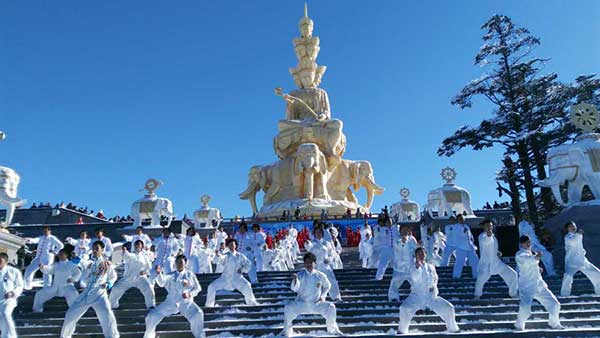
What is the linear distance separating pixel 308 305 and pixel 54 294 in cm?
419

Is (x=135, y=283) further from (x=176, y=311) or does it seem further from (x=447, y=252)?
(x=447, y=252)

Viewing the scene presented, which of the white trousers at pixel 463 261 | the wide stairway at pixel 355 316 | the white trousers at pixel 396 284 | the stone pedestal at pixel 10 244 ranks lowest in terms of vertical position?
the wide stairway at pixel 355 316

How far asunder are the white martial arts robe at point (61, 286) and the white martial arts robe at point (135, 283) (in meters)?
0.59

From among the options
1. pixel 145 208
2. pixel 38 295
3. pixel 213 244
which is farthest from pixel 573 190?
pixel 145 208

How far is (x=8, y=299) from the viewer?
6543 mm

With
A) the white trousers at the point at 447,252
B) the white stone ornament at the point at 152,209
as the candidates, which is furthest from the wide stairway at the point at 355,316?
the white stone ornament at the point at 152,209

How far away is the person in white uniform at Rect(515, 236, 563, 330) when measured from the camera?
22.1 ft

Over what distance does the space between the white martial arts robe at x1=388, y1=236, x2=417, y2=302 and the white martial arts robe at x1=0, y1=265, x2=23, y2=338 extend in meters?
5.44

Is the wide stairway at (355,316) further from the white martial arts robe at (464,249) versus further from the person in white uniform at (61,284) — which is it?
the white martial arts robe at (464,249)

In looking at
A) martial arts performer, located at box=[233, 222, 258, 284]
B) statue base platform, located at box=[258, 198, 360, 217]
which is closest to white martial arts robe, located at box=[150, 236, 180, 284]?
martial arts performer, located at box=[233, 222, 258, 284]

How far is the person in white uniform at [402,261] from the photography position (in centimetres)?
844

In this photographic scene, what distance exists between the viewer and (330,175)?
87.6 ft

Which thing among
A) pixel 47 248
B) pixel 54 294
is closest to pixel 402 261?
pixel 54 294

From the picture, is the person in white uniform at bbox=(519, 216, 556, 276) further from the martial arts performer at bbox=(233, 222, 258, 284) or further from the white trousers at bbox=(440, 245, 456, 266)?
the martial arts performer at bbox=(233, 222, 258, 284)
